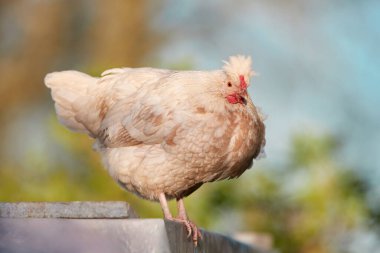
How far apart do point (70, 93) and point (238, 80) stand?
109cm

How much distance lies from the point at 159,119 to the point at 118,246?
162cm

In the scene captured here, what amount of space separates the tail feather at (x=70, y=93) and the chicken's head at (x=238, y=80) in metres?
0.94

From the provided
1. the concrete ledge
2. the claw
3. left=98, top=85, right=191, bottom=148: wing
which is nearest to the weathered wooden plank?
the concrete ledge

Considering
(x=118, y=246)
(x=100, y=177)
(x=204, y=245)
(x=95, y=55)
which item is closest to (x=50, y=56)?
(x=95, y=55)

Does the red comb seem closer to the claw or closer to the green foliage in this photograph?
the claw

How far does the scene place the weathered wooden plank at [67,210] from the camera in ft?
10.4

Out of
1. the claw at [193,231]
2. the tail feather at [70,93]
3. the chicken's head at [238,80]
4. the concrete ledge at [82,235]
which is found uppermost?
the chicken's head at [238,80]

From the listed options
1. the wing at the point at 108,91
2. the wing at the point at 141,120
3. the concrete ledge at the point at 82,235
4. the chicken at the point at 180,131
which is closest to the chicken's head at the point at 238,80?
the chicken at the point at 180,131

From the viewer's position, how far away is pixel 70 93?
206 inches

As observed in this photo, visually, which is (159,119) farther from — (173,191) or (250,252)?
(250,252)

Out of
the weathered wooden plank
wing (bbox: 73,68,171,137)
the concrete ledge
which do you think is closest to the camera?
the concrete ledge

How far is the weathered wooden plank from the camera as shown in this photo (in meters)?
3.16

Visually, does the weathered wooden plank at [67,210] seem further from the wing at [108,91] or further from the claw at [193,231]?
the wing at [108,91]

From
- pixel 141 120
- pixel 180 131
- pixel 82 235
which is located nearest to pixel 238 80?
pixel 180 131
